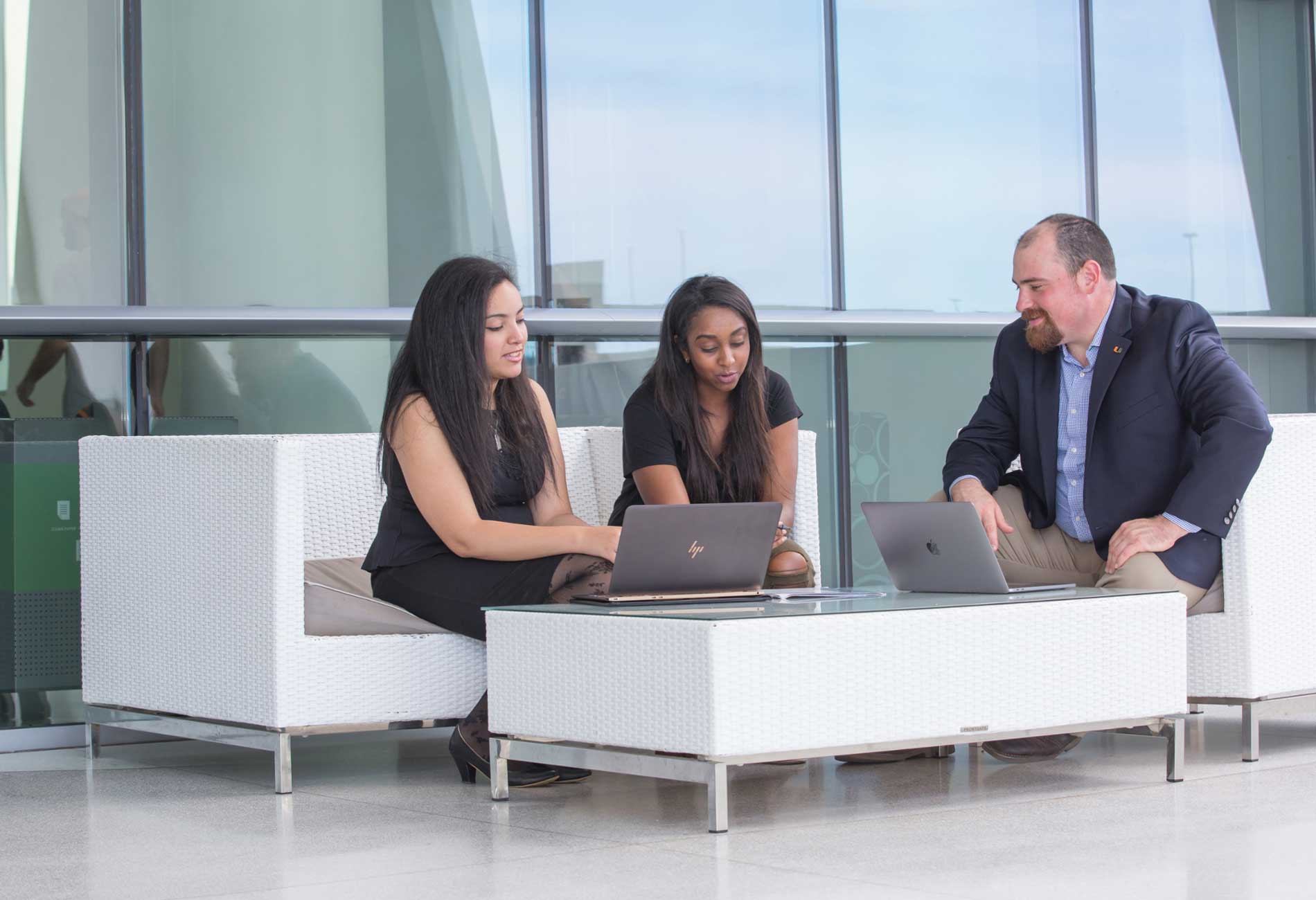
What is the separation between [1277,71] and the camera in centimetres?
656

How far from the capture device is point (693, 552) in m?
3.10

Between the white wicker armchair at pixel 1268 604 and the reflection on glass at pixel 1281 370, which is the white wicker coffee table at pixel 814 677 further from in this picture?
the reflection on glass at pixel 1281 370

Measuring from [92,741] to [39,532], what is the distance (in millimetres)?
608

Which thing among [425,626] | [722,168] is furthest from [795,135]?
[425,626]

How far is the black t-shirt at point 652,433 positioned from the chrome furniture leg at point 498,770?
2.69 ft

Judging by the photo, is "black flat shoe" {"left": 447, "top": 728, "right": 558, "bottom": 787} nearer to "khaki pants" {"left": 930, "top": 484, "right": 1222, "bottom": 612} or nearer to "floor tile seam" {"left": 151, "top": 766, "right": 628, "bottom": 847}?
"floor tile seam" {"left": 151, "top": 766, "right": 628, "bottom": 847}

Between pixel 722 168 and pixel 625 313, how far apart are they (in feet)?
2.25

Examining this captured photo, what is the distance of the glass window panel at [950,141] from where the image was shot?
572 centimetres

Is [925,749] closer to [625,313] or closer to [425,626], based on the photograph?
[425,626]

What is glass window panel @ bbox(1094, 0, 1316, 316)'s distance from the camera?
245 inches

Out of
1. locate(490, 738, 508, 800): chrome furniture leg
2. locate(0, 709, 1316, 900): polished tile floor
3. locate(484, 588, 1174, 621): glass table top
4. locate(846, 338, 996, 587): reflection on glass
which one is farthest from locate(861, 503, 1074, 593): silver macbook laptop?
locate(846, 338, 996, 587): reflection on glass

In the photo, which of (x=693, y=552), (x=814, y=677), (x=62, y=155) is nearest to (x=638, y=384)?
(x=62, y=155)

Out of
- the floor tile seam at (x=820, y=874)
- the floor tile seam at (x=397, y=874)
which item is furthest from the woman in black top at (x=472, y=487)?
the floor tile seam at (x=820, y=874)

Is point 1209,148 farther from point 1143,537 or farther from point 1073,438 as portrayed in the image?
point 1143,537
